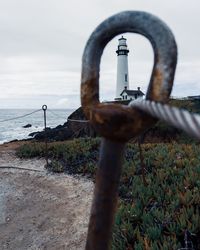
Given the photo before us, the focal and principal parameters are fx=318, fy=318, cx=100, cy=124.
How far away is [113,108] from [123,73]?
40.3m

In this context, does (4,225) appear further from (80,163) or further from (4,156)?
(4,156)

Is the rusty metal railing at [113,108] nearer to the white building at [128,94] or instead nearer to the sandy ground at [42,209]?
the sandy ground at [42,209]

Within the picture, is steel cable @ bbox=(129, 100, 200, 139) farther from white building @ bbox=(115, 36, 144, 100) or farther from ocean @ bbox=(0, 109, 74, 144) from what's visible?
white building @ bbox=(115, 36, 144, 100)

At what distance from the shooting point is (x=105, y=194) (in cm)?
113

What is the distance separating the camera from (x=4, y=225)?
19.8 feet

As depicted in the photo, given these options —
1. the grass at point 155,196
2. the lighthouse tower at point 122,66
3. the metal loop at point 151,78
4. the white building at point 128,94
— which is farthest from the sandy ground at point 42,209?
the lighthouse tower at point 122,66

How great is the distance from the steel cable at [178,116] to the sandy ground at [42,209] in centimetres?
461

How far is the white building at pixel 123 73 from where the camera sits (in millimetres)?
40028

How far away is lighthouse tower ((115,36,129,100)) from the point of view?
4031cm

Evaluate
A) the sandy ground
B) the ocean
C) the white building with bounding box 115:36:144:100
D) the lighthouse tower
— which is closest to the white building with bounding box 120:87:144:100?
the white building with bounding box 115:36:144:100

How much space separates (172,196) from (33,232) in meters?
2.55

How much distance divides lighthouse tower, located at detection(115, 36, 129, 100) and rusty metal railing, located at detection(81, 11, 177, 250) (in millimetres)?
39917

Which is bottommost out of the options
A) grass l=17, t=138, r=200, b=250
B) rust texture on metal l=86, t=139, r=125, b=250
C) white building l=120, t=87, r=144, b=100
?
grass l=17, t=138, r=200, b=250

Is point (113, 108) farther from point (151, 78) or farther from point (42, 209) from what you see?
point (42, 209)
